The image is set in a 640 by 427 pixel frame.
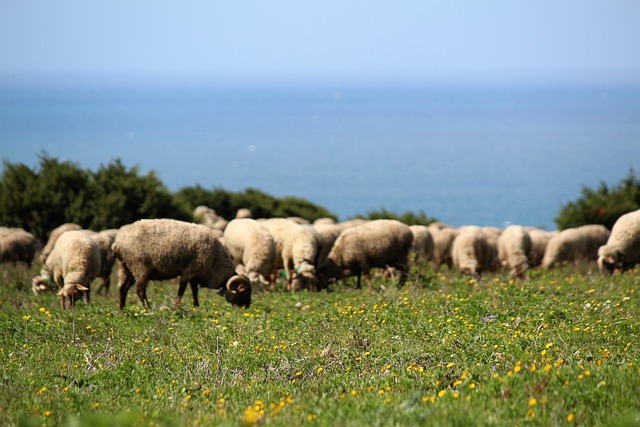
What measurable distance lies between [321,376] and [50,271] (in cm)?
1108

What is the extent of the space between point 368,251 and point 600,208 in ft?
54.4

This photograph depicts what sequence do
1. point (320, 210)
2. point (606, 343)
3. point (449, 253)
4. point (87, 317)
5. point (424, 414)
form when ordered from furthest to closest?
point (320, 210) → point (449, 253) → point (87, 317) → point (606, 343) → point (424, 414)

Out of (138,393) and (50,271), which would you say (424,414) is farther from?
(50,271)

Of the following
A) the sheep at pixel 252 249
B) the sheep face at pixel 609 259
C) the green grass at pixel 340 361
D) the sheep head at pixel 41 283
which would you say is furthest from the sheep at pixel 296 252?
the sheep face at pixel 609 259

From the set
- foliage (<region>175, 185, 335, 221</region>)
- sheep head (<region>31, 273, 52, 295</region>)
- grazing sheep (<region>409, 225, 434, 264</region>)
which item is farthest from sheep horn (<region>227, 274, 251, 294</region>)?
foliage (<region>175, 185, 335, 221</region>)

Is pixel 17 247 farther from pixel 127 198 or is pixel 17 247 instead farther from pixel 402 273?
pixel 402 273

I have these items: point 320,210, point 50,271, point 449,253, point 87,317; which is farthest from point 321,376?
point 320,210

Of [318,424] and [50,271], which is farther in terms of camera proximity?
[50,271]

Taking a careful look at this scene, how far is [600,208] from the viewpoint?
1303 inches

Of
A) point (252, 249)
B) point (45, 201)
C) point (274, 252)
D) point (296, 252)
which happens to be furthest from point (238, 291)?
point (45, 201)

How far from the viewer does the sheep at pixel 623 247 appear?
20.3 metres

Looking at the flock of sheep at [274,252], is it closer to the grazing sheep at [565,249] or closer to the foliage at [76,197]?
the grazing sheep at [565,249]

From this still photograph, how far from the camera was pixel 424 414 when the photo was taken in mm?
7512

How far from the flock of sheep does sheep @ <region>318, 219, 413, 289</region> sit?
0.08ft
